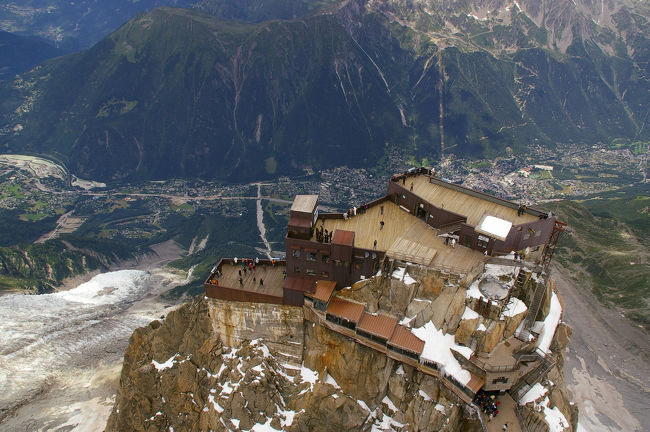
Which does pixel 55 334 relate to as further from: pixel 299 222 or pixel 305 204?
pixel 305 204

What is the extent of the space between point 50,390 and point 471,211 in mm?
120406

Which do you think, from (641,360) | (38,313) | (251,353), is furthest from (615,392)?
(38,313)

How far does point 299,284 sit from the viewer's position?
234 feet

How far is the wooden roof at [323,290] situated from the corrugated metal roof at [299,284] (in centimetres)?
119

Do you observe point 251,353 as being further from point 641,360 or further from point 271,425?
point 641,360

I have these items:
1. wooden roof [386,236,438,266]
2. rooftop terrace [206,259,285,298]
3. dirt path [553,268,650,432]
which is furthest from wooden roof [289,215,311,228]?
dirt path [553,268,650,432]

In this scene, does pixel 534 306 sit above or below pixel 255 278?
above

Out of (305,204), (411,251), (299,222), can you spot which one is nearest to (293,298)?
(299,222)

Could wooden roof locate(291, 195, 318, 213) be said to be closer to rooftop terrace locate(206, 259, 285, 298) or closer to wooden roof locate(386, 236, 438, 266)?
rooftop terrace locate(206, 259, 285, 298)

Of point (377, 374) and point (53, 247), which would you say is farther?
point (53, 247)

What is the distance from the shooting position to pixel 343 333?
67312mm

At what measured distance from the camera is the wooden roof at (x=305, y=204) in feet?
235

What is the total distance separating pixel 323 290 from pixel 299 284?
15.4 ft

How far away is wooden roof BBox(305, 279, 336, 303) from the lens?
223ft
